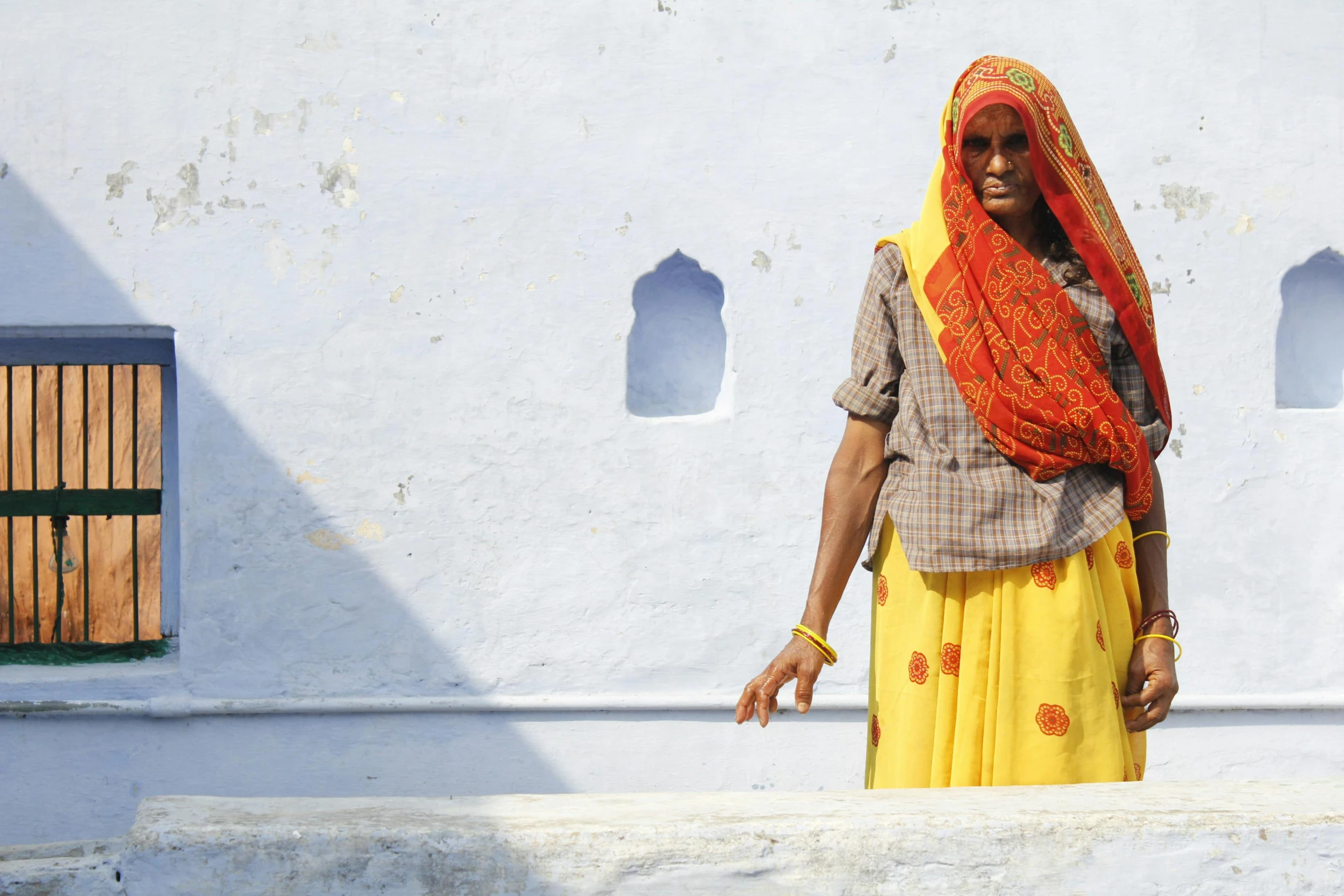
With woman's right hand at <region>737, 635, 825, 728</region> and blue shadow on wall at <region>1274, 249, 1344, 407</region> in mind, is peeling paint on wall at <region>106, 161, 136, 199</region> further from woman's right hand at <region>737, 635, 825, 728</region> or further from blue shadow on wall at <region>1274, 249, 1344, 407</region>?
blue shadow on wall at <region>1274, 249, 1344, 407</region>

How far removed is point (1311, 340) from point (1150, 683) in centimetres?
274

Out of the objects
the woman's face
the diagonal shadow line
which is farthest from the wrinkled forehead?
the diagonal shadow line

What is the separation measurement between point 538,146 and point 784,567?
5.21 ft

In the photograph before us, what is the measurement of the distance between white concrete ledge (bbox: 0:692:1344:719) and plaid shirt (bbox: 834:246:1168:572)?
2.03 meters

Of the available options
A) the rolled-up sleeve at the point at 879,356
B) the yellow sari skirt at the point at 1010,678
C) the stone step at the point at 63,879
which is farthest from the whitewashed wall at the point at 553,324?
the stone step at the point at 63,879

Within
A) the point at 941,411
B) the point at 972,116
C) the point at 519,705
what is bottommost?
the point at 519,705

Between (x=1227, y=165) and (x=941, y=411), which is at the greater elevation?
(x=1227, y=165)

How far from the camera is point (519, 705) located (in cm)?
382

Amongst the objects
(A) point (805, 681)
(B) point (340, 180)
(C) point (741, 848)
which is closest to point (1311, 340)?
(A) point (805, 681)

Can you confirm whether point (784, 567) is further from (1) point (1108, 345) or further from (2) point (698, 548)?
(1) point (1108, 345)

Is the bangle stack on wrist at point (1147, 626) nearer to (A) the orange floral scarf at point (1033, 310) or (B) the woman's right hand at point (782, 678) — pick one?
(A) the orange floral scarf at point (1033, 310)

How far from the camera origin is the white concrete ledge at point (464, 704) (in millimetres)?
3785

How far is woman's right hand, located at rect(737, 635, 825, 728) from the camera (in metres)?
1.80

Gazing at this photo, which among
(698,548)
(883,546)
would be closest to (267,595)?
(698,548)
